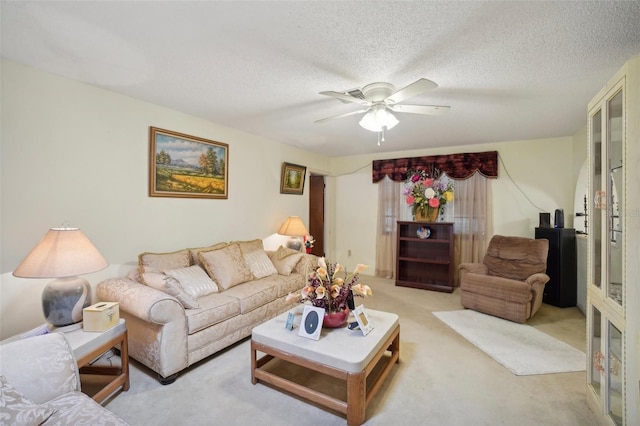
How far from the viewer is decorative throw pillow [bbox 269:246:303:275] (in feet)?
11.9

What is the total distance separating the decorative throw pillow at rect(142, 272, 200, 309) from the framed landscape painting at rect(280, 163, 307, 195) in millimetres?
2499

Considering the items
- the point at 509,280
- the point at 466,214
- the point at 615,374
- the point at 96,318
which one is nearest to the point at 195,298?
the point at 96,318

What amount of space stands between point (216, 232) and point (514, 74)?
3.35m

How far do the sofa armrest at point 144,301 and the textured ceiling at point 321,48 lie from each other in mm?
1659

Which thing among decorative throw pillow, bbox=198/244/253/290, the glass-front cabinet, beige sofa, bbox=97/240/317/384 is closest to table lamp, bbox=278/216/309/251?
beige sofa, bbox=97/240/317/384

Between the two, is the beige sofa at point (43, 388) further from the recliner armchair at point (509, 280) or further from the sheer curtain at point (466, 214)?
the sheer curtain at point (466, 214)

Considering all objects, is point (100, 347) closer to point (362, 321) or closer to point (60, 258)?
point (60, 258)

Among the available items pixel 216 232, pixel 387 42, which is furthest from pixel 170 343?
pixel 387 42

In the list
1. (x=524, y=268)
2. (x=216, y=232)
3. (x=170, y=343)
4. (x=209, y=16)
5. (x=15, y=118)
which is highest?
(x=209, y=16)

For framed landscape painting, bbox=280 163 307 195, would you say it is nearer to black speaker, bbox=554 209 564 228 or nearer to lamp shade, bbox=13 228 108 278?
lamp shade, bbox=13 228 108 278

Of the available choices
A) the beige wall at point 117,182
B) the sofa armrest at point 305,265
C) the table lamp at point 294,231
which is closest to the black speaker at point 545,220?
the beige wall at point 117,182

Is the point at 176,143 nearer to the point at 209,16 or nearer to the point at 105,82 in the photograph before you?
the point at 105,82

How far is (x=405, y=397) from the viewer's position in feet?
6.51

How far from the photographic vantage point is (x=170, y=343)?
6.91 feet
